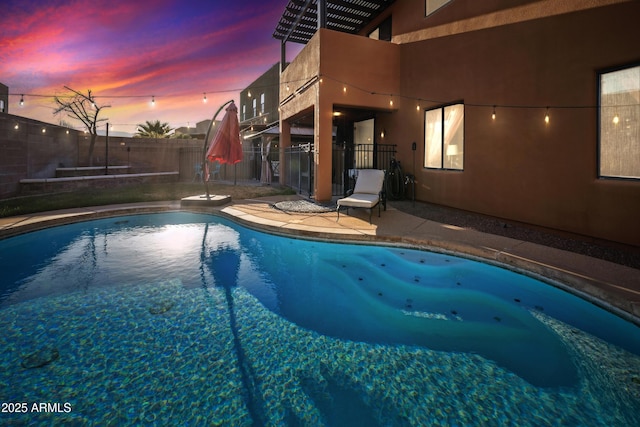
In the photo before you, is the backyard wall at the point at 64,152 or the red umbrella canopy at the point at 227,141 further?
the backyard wall at the point at 64,152

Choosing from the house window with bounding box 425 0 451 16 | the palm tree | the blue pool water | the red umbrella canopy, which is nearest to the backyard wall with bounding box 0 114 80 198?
the red umbrella canopy

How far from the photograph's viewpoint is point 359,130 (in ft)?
45.5

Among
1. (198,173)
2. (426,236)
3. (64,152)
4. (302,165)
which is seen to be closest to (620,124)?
(426,236)

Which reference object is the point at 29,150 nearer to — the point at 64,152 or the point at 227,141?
the point at 64,152

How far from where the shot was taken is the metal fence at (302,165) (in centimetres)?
1160

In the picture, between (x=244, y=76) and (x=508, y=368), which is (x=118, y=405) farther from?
(x=244, y=76)

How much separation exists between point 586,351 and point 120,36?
19.8 m

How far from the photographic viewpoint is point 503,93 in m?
7.07

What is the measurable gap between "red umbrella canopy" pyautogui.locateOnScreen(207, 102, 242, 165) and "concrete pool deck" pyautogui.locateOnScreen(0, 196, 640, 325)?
1.89m

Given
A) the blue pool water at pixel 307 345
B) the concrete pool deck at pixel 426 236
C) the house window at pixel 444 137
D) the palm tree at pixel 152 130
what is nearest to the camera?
the blue pool water at pixel 307 345

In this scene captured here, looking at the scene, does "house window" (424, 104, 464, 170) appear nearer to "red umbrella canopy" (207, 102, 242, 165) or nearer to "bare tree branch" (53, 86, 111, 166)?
"red umbrella canopy" (207, 102, 242, 165)

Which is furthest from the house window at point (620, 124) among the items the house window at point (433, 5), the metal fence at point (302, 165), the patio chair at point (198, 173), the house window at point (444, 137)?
the patio chair at point (198, 173)

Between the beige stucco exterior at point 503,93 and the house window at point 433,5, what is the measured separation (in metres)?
0.19

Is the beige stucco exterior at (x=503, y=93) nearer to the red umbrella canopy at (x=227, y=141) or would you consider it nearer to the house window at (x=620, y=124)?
the house window at (x=620, y=124)
